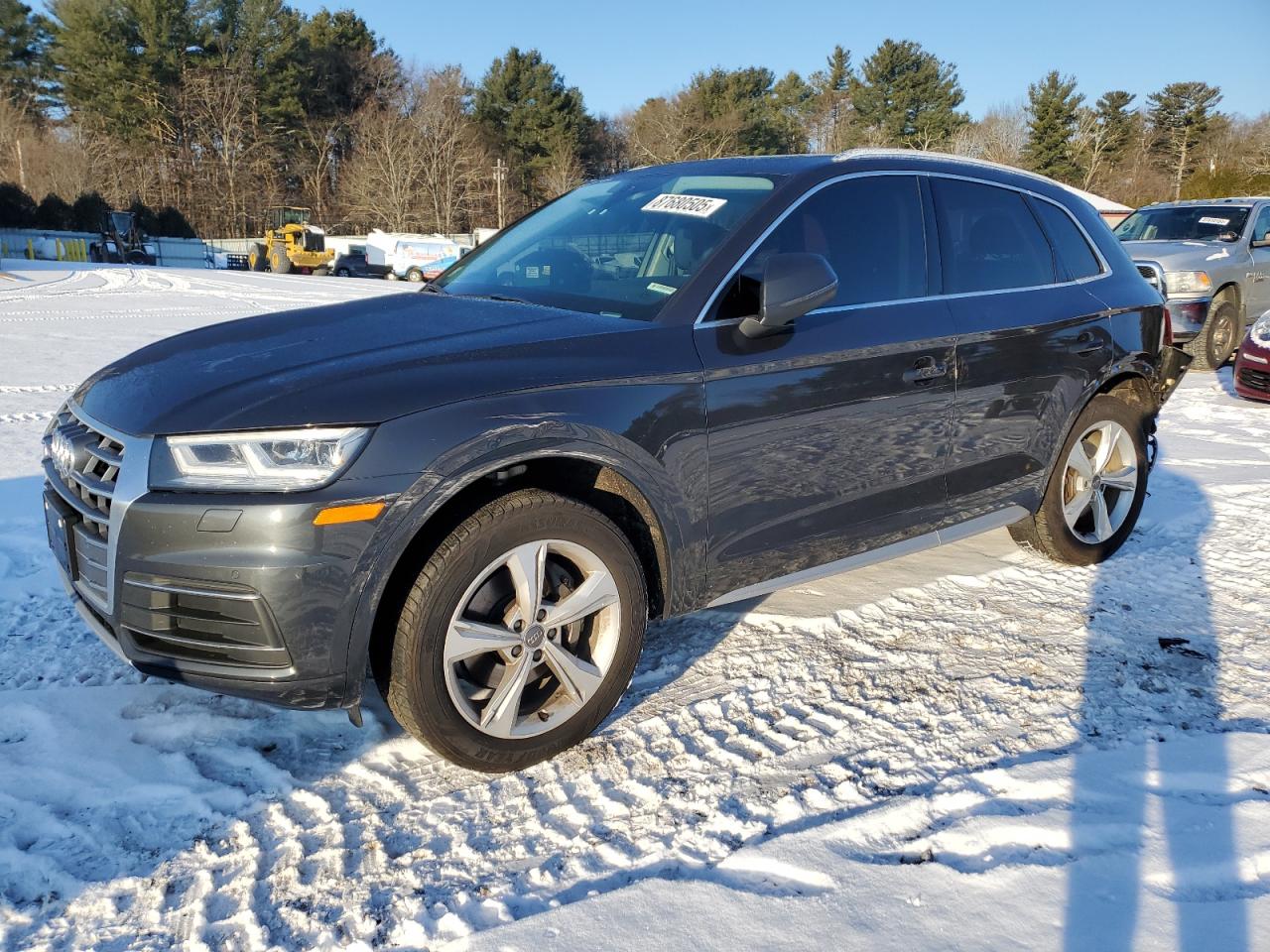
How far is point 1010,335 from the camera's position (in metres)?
3.71

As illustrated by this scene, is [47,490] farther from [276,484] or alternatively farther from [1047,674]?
[1047,674]

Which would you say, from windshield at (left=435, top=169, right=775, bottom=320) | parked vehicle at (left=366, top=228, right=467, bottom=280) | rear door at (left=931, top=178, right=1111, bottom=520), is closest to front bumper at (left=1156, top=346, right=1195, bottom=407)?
rear door at (left=931, top=178, right=1111, bottom=520)

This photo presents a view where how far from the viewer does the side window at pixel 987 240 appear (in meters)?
3.66

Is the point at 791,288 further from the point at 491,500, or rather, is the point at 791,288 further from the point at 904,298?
the point at 491,500

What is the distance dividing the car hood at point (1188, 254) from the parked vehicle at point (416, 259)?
111 ft

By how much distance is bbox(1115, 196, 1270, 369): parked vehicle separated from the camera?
33.1 ft

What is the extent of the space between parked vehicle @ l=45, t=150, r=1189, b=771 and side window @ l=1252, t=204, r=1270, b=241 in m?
8.68

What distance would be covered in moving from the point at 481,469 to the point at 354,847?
3.30 ft

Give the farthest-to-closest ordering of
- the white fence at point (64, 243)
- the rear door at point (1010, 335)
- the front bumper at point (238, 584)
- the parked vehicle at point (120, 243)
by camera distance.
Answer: the white fence at point (64, 243) → the parked vehicle at point (120, 243) → the rear door at point (1010, 335) → the front bumper at point (238, 584)

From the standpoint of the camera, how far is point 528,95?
Answer: 6372 cm

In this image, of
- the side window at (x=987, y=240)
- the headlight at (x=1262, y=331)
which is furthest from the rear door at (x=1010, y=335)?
the headlight at (x=1262, y=331)

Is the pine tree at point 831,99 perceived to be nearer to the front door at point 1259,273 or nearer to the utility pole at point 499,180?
the utility pole at point 499,180

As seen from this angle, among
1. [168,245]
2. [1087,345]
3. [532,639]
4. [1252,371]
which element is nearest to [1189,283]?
[1252,371]

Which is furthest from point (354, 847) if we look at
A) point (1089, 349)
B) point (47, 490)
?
point (1089, 349)
